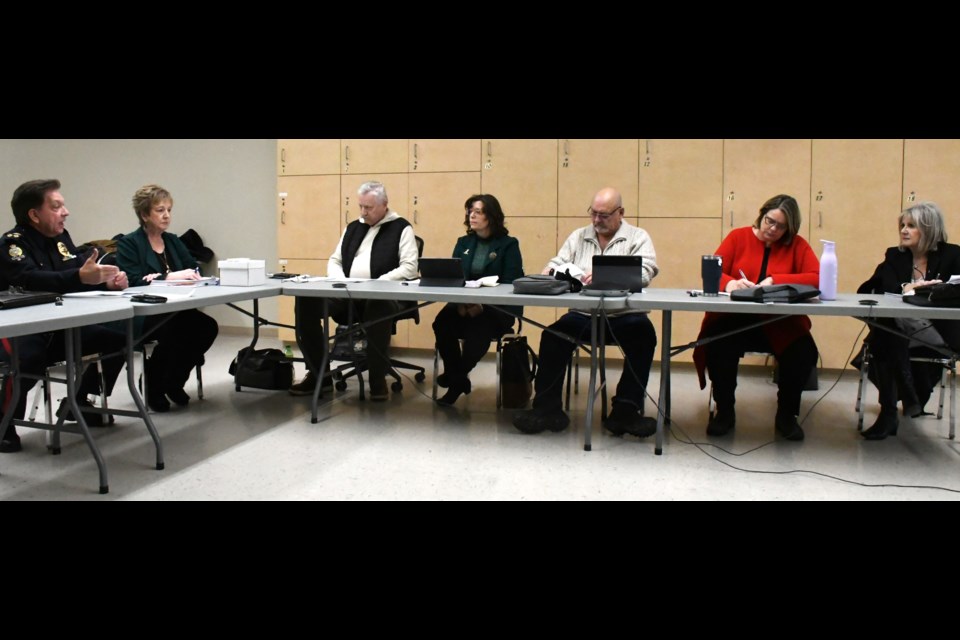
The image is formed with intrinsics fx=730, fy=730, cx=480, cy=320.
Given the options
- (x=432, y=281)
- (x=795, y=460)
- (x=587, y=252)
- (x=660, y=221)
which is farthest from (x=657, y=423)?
(x=660, y=221)

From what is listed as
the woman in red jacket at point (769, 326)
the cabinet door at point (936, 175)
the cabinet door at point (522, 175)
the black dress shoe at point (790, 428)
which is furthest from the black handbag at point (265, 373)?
the cabinet door at point (936, 175)

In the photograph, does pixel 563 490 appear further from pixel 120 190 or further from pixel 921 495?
pixel 120 190

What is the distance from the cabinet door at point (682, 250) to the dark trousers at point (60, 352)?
3.45m

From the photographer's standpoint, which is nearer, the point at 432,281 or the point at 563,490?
the point at 563,490

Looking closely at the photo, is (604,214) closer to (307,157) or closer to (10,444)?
(10,444)

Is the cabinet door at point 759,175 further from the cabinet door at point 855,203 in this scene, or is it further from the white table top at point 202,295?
the white table top at point 202,295

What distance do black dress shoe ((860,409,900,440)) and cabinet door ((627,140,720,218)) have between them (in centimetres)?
203

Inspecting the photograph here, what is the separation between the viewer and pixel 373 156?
225 inches

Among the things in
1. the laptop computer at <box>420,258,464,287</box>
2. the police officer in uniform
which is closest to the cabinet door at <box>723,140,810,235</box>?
the laptop computer at <box>420,258,464,287</box>

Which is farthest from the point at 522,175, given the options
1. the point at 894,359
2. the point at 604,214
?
the point at 894,359

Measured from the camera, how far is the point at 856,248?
4.93 metres

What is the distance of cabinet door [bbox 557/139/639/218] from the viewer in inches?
206

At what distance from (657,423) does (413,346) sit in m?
2.94

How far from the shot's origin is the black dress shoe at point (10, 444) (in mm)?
3164
